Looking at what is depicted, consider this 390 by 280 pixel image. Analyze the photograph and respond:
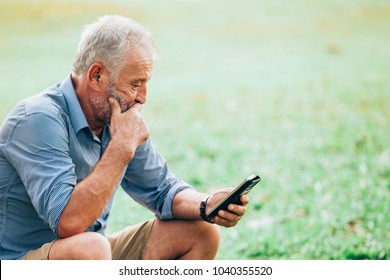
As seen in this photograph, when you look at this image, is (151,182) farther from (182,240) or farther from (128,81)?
(128,81)

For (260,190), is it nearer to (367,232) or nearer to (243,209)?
(367,232)

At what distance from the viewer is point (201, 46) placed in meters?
12.3

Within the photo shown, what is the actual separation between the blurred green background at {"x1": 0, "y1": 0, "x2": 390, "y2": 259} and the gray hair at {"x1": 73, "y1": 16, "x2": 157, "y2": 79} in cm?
186

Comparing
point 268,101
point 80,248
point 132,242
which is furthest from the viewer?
point 268,101

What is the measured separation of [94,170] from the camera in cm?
264

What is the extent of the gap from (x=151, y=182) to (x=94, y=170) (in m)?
0.58

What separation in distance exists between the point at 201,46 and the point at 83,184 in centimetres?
995

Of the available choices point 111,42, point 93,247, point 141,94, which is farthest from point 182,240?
point 111,42

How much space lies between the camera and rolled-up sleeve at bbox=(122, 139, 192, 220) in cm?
313

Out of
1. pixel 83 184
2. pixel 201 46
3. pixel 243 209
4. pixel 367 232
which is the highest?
pixel 83 184

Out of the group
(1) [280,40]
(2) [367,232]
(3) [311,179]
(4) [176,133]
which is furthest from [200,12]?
(2) [367,232]

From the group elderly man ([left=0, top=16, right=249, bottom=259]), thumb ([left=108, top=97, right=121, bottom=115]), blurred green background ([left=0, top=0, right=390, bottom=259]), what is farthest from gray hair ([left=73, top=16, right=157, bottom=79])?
blurred green background ([left=0, top=0, right=390, bottom=259])

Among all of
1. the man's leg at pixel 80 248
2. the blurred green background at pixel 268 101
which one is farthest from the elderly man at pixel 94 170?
the blurred green background at pixel 268 101

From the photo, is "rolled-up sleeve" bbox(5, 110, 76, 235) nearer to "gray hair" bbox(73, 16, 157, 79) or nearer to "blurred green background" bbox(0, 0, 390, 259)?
"gray hair" bbox(73, 16, 157, 79)
